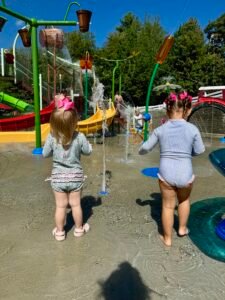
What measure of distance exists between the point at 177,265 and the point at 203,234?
0.65 m

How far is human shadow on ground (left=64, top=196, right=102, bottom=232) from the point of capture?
352 centimetres

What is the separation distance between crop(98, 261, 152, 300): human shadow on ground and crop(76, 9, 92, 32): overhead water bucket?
18.3 feet

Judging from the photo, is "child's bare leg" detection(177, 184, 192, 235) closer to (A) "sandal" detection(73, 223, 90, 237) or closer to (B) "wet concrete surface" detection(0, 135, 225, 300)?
(B) "wet concrete surface" detection(0, 135, 225, 300)

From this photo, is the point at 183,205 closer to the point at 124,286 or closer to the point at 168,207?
the point at 168,207

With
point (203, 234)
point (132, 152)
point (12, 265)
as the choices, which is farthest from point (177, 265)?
point (132, 152)

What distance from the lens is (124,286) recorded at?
242 centimetres

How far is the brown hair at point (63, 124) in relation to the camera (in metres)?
2.95

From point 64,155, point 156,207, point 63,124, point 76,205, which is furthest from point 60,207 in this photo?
point 156,207

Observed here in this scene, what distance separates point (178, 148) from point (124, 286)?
1.21 meters

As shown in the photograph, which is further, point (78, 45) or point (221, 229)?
point (78, 45)

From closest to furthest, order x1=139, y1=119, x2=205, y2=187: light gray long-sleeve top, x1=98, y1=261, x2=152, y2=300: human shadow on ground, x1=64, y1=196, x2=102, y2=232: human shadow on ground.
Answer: x1=98, y1=261, x2=152, y2=300: human shadow on ground → x1=139, y1=119, x2=205, y2=187: light gray long-sleeve top → x1=64, y1=196, x2=102, y2=232: human shadow on ground

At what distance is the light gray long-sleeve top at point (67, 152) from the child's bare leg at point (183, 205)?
3.09 ft

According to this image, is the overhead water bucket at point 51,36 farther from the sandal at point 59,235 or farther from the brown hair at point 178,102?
the sandal at point 59,235

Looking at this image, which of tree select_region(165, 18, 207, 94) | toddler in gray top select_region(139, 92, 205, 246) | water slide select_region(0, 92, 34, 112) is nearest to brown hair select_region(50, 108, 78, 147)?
toddler in gray top select_region(139, 92, 205, 246)
